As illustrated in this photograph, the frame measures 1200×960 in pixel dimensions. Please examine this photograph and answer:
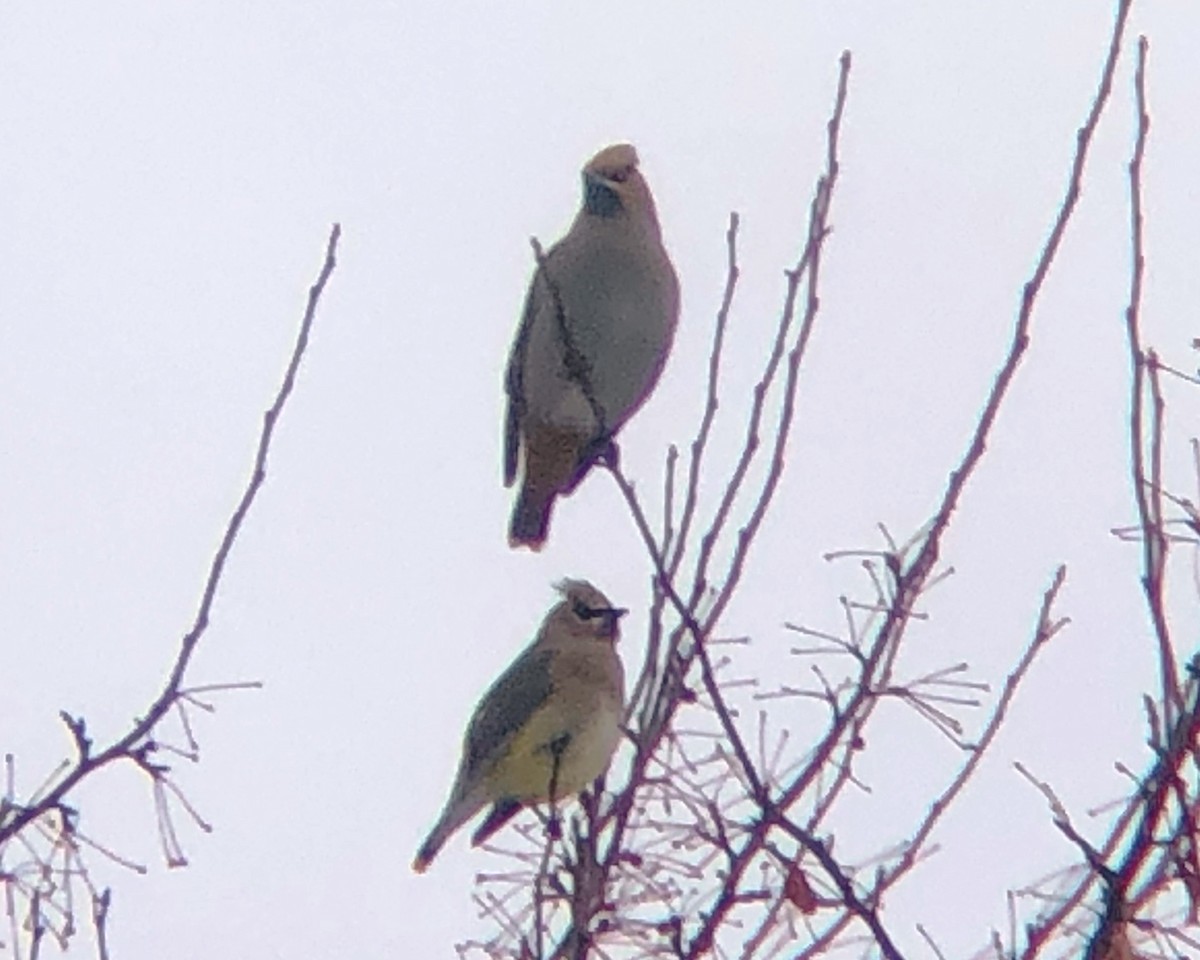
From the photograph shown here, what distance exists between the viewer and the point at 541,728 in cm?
636

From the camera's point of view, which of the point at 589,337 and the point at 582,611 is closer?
the point at 589,337

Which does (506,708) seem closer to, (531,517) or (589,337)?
(531,517)

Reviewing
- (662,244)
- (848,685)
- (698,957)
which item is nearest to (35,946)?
(698,957)

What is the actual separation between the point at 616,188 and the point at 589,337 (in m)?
0.44

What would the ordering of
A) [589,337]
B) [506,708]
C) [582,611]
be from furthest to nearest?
[582,611], [506,708], [589,337]

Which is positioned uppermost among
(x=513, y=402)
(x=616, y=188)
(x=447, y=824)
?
(x=616, y=188)


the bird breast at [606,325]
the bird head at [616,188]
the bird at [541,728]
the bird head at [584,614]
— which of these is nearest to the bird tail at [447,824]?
the bird at [541,728]

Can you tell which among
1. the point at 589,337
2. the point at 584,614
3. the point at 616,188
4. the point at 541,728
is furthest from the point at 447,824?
the point at 616,188

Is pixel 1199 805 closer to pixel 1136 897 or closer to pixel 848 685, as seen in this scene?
pixel 1136 897

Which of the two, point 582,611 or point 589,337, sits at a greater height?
point 589,337

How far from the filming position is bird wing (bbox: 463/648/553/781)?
638 centimetres

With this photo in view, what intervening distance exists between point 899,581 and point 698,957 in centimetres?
64

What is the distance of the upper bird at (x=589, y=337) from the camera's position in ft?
20.2

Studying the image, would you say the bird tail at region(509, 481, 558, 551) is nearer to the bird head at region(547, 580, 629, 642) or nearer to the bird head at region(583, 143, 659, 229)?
the bird head at region(547, 580, 629, 642)
